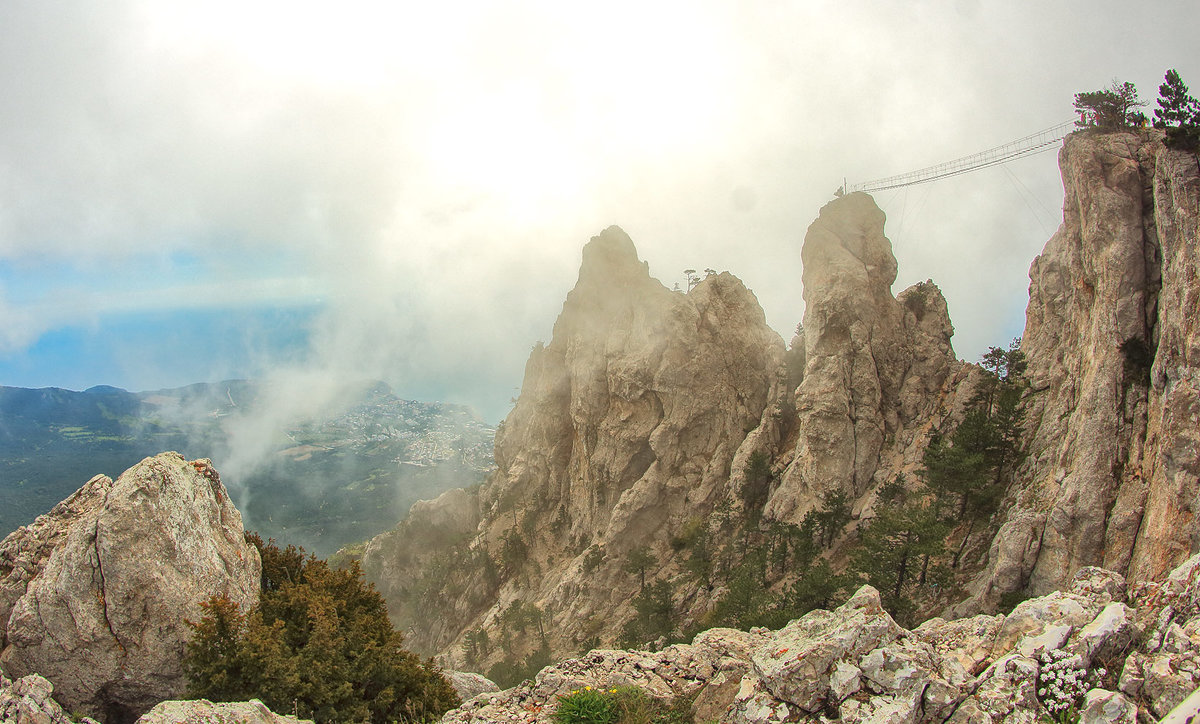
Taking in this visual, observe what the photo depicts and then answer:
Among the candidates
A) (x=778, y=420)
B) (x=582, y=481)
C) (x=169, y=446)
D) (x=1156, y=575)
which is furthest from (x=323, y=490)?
(x=1156, y=575)

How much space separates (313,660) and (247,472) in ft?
589

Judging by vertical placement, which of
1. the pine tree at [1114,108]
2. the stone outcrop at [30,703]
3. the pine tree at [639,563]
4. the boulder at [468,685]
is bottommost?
the boulder at [468,685]

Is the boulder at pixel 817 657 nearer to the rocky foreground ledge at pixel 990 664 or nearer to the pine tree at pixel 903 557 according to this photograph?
the rocky foreground ledge at pixel 990 664

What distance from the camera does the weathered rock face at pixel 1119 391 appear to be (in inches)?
974

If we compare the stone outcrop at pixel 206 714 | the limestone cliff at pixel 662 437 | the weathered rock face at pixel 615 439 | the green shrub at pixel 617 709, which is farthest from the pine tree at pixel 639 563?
the stone outcrop at pixel 206 714

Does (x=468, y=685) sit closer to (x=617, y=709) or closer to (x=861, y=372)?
(x=617, y=709)

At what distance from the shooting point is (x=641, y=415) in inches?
2623

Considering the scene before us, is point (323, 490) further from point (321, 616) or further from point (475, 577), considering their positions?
point (321, 616)

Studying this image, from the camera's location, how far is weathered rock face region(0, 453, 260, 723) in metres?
17.2

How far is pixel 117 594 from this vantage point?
17.8 m

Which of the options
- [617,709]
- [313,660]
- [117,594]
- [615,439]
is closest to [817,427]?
[615,439]

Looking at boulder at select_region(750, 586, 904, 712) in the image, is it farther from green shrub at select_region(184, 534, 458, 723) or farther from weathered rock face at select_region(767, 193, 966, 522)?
weathered rock face at select_region(767, 193, 966, 522)

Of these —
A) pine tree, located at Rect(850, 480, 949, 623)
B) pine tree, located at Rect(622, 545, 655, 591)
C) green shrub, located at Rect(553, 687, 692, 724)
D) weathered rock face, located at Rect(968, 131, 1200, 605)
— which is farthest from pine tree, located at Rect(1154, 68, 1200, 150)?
pine tree, located at Rect(622, 545, 655, 591)

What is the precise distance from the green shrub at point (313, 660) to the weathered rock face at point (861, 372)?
36.3 meters
